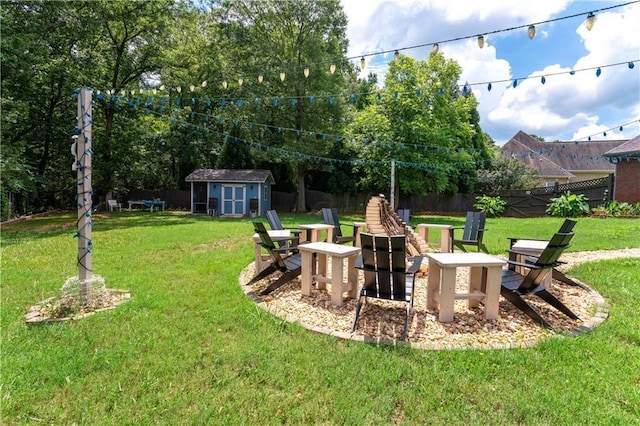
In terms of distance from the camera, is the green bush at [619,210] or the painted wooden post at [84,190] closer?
the painted wooden post at [84,190]

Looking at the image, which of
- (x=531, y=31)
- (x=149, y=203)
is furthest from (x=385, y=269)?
(x=149, y=203)

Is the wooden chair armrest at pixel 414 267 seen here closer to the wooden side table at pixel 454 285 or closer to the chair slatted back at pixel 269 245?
the wooden side table at pixel 454 285

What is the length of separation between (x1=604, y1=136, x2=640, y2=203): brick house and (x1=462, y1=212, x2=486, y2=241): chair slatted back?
49.7 feet

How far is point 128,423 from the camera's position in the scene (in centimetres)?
199

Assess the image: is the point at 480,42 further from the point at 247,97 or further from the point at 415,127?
the point at 247,97

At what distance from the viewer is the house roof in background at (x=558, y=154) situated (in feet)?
89.5

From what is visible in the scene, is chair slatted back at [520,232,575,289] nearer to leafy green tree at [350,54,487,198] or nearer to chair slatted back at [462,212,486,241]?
chair slatted back at [462,212,486,241]

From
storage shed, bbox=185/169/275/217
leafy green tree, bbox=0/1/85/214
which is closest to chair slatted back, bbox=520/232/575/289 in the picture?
leafy green tree, bbox=0/1/85/214

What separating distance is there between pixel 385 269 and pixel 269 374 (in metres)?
1.52

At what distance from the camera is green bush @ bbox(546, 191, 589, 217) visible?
15938 millimetres

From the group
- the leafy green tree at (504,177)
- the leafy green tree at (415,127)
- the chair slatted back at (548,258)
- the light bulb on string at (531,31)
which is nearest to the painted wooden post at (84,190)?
the chair slatted back at (548,258)

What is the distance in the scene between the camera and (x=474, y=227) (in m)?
7.09

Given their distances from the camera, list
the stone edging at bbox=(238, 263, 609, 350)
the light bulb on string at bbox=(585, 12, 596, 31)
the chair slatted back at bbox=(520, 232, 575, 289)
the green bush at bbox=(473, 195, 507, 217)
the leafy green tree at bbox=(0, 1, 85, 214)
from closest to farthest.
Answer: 1. the stone edging at bbox=(238, 263, 609, 350)
2. the chair slatted back at bbox=(520, 232, 575, 289)
3. the light bulb on string at bbox=(585, 12, 596, 31)
4. the leafy green tree at bbox=(0, 1, 85, 214)
5. the green bush at bbox=(473, 195, 507, 217)

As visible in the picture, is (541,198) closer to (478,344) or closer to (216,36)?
(478,344)
